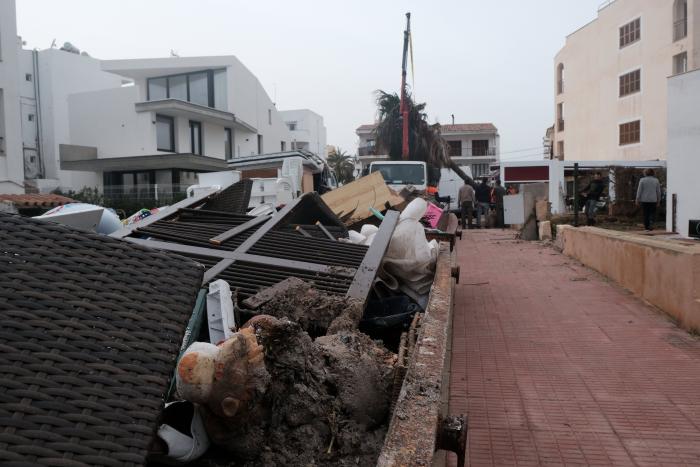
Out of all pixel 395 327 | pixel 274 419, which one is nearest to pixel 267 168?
pixel 395 327

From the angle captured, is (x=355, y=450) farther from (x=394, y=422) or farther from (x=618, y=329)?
(x=618, y=329)

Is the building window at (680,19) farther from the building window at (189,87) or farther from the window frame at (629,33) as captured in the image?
the building window at (189,87)

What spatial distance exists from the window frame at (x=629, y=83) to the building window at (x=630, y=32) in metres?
1.59

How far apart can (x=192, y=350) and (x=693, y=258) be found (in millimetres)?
4563

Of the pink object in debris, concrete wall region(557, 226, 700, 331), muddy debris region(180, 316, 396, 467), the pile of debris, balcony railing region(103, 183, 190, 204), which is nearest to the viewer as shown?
the pile of debris

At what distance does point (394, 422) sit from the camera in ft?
5.15

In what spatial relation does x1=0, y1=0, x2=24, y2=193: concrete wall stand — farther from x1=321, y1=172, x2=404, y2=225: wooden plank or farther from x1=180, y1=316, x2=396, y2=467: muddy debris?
x1=180, y1=316, x2=396, y2=467: muddy debris

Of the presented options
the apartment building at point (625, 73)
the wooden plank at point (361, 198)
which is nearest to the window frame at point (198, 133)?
the apartment building at point (625, 73)

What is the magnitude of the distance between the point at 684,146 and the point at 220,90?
25.7m

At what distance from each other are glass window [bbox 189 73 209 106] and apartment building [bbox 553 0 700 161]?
22150 millimetres

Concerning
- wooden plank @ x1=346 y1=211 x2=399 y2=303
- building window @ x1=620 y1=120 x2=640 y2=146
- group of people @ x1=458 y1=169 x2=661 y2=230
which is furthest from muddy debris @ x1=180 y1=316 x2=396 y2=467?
building window @ x1=620 y1=120 x2=640 y2=146

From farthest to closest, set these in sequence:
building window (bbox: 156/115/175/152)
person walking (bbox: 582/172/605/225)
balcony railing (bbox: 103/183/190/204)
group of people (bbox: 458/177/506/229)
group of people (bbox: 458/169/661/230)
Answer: building window (bbox: 156/115/175/152) < balcony railing (bbox: 103/183/190/204) < group of people (bbox: 458/177/506/229) < person walking (bbox: 582/172/605/225) < group of people (bbox: 458/169/661/230)

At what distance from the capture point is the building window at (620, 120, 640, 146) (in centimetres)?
2955

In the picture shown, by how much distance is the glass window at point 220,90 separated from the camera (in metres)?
32.3
